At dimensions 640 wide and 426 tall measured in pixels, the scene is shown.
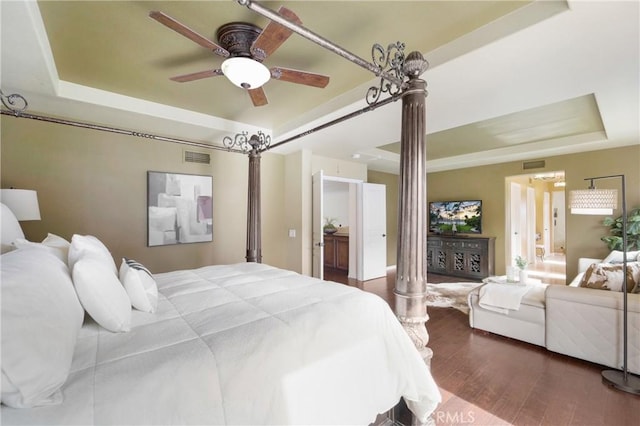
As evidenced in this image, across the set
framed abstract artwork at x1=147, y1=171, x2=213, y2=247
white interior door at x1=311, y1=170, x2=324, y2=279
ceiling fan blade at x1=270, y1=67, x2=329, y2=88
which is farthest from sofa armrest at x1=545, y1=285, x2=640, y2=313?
framed abstract artwork at x1=147, y1=171, x2=213, y2=247

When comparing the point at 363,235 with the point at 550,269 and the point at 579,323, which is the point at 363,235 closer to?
the point at 579,323

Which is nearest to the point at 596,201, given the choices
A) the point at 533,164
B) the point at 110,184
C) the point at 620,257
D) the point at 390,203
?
the point at 620,257

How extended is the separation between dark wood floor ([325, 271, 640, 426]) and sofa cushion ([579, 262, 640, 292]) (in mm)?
708

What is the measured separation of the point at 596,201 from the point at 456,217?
347 cm

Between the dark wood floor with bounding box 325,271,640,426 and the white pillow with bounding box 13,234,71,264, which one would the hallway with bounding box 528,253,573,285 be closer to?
the dark wood floor with bounding box 325,271,640,426

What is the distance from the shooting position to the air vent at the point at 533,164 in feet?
16.7

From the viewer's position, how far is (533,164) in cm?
521

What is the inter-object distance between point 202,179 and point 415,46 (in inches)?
120

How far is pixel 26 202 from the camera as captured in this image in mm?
2301

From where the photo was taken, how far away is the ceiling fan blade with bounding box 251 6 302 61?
153cm

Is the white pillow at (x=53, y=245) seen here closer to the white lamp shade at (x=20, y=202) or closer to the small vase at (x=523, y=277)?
the white lamp shade at (x=20, y=202)

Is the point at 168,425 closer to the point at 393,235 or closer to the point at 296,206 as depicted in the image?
the point at 296,206

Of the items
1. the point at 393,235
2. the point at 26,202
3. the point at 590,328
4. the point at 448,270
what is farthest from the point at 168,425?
the point at 393,235

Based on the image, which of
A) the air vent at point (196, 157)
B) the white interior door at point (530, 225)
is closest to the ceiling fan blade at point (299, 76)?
the air vent at point (196, 157)
